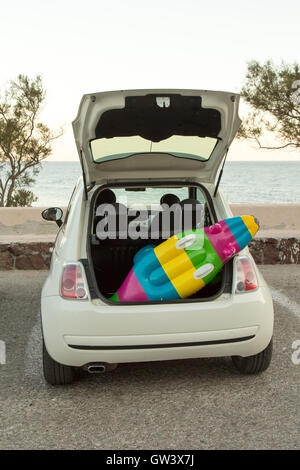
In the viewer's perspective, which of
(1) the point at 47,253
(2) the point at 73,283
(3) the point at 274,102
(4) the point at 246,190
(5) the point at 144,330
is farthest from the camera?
(4) the point at 246,190

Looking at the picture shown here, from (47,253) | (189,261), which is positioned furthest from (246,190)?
(189,261)

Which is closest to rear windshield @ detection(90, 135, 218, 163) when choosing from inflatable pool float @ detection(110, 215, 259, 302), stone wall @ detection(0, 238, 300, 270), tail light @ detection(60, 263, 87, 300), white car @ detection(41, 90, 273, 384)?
white car @ detection(41, 90, 273, 384)

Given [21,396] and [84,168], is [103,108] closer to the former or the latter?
[84,168]

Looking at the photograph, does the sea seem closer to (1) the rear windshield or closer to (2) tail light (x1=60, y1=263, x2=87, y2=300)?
(1) the rear windshield

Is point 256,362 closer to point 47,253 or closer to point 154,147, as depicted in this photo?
point 154,147

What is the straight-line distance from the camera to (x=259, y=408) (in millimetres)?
3482

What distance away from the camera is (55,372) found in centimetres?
380

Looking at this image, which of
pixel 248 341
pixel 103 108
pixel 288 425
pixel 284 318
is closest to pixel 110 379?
pixel 248 341

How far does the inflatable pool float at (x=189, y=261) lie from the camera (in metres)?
3.75

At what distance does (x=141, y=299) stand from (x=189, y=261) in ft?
1.29

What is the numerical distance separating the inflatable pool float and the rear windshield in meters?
0.75

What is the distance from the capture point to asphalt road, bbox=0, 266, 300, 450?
3.09m

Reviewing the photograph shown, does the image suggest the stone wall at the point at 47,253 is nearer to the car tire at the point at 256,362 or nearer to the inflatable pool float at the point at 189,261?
the car tire at the point at 256,362

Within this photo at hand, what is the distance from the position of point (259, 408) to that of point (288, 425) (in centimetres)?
26
